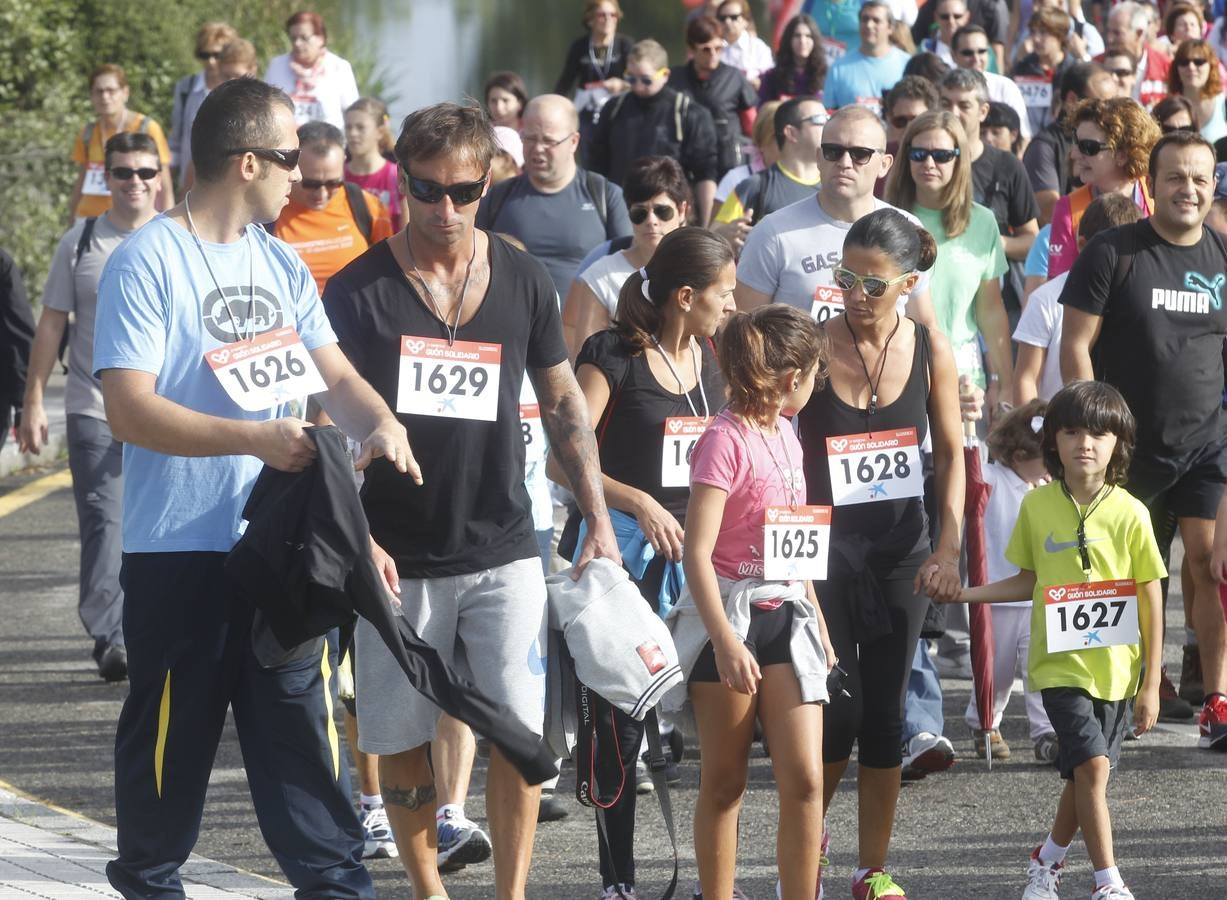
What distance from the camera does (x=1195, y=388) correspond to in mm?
6668

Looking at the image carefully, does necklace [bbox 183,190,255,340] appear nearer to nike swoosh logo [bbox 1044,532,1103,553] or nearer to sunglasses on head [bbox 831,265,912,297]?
sunglasses on head [bbox 831,265,912,297]

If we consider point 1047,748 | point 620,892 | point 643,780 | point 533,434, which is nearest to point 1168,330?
point 1047,748

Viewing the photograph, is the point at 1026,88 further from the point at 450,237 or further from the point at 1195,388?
the point at 450,237

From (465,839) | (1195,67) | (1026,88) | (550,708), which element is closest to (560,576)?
(550,708)

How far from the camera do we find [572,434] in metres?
4.99

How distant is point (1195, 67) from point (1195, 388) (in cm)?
575

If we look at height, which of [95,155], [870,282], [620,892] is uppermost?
[95,155]

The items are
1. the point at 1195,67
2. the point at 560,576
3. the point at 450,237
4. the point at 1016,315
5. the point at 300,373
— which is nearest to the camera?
the point at 300,373

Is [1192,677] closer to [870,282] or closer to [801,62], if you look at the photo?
[870,282]

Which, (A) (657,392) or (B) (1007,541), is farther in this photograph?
(B) (1007,541)

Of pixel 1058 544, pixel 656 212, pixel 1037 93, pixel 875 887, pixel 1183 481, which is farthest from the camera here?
pixel 1037 93

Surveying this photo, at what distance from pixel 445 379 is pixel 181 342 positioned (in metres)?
0.74

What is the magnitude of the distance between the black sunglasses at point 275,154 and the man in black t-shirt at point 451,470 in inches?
16.4

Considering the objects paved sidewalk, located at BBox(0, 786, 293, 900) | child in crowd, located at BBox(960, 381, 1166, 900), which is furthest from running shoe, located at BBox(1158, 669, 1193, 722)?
paved sidewalk, located at BBox(0, 786, 293, 900)
